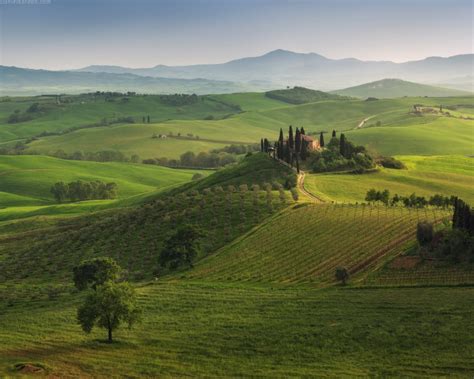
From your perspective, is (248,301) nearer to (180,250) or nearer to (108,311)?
(108,311)

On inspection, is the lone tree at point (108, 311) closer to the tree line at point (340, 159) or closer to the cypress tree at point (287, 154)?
the tree line at point (340, 159)

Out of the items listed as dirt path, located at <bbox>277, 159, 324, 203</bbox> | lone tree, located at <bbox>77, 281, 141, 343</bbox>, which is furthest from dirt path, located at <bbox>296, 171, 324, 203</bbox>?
lone tree, located at <bbox>77, 281, 141, 343</bbox>

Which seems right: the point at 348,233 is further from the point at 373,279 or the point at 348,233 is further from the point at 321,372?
the point at 321,372

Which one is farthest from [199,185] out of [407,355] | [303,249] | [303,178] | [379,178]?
[407,355]

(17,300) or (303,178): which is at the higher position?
(303,178)

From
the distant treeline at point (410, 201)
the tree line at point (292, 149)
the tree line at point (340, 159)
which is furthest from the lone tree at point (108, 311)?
the tree line at point (292, 149)

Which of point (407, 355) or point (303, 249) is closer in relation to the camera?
point (407, 355)
